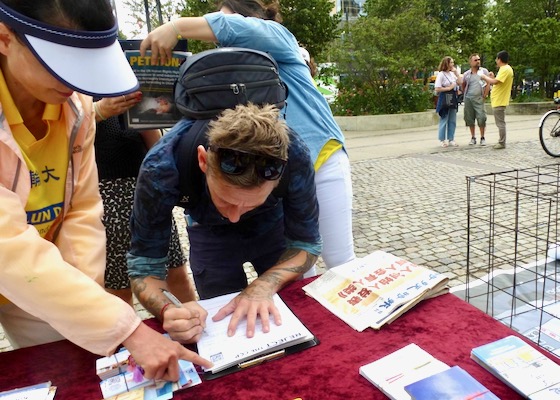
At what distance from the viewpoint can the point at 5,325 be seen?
1.54 metres

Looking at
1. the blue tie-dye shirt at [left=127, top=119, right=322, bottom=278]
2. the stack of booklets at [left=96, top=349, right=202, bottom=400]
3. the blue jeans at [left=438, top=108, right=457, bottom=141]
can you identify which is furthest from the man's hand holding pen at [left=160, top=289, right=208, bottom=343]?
the blue jeans at [left=438, top=108, right=457, bottom=141]

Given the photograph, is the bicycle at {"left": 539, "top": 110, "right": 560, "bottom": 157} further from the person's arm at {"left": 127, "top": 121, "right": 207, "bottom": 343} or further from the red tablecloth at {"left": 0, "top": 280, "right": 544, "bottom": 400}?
the person's arm at {"left": 127, "top": 121, "right": 207, "bottom": 343}

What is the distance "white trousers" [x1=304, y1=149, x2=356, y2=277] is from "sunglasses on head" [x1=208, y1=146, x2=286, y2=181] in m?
0.76

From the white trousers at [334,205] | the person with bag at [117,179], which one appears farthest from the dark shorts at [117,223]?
the white trousers at [334,205]

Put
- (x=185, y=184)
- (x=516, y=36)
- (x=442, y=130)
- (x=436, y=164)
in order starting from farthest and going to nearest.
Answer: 1. (x=516, y=36)
2. (x=442, y=130)
3. (x=436, y=164)
4. (x=185, y=184)

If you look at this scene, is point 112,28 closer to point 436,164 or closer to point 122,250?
point 122,250

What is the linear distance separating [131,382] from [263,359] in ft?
1.12

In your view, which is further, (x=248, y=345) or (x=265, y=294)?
(x=265, y=294)

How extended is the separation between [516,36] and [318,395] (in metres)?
16.6

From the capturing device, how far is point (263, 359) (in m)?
1.22

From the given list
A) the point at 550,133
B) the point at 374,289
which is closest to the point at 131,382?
the point at 374,289

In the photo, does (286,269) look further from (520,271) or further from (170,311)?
(520,271)

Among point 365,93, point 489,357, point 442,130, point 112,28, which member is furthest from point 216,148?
point 365,93

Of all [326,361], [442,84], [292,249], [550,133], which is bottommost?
[550,133]
